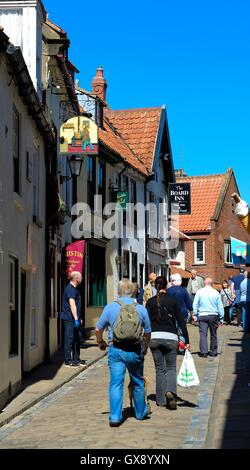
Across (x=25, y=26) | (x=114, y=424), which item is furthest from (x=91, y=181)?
(x=114, y=424)

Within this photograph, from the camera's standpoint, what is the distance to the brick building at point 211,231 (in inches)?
1962

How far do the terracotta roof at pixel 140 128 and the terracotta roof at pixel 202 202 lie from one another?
517 inches

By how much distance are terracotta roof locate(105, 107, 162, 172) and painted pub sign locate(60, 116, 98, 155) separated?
15.2 meters

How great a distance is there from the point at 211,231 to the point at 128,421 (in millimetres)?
40508

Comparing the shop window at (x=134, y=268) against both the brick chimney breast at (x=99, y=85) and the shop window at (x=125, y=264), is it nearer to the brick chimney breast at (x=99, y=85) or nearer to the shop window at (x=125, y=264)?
the shop window at (x=125, y=264)

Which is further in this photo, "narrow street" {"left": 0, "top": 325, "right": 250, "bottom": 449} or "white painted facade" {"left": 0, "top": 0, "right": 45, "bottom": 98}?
"white painted facade" {"left": 0, "top": 0, "right": 45, "bottom": 98}

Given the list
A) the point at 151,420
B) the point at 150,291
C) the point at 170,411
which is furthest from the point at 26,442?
the point at 150,291

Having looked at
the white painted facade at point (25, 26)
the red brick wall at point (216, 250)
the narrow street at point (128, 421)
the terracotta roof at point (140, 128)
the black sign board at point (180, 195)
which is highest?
the terracotta roof at point (140, 128)

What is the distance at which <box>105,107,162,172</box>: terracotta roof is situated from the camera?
3597cm

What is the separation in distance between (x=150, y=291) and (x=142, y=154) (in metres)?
17.0

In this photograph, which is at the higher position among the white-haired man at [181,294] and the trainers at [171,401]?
the white-haired man at [181,294]

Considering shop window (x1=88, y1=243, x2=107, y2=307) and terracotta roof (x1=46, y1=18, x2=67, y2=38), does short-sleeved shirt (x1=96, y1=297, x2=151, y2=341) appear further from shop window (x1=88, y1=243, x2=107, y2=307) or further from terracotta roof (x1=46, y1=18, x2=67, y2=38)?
shop window (x1=88, y1=243, x2=107, y2=307)

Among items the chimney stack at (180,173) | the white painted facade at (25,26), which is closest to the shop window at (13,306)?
the white painted facade at (25,26)

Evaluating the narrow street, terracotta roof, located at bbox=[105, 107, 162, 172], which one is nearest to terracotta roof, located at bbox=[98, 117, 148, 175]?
terracotta roof, located at bbox=[105, 107, 162, 172]
